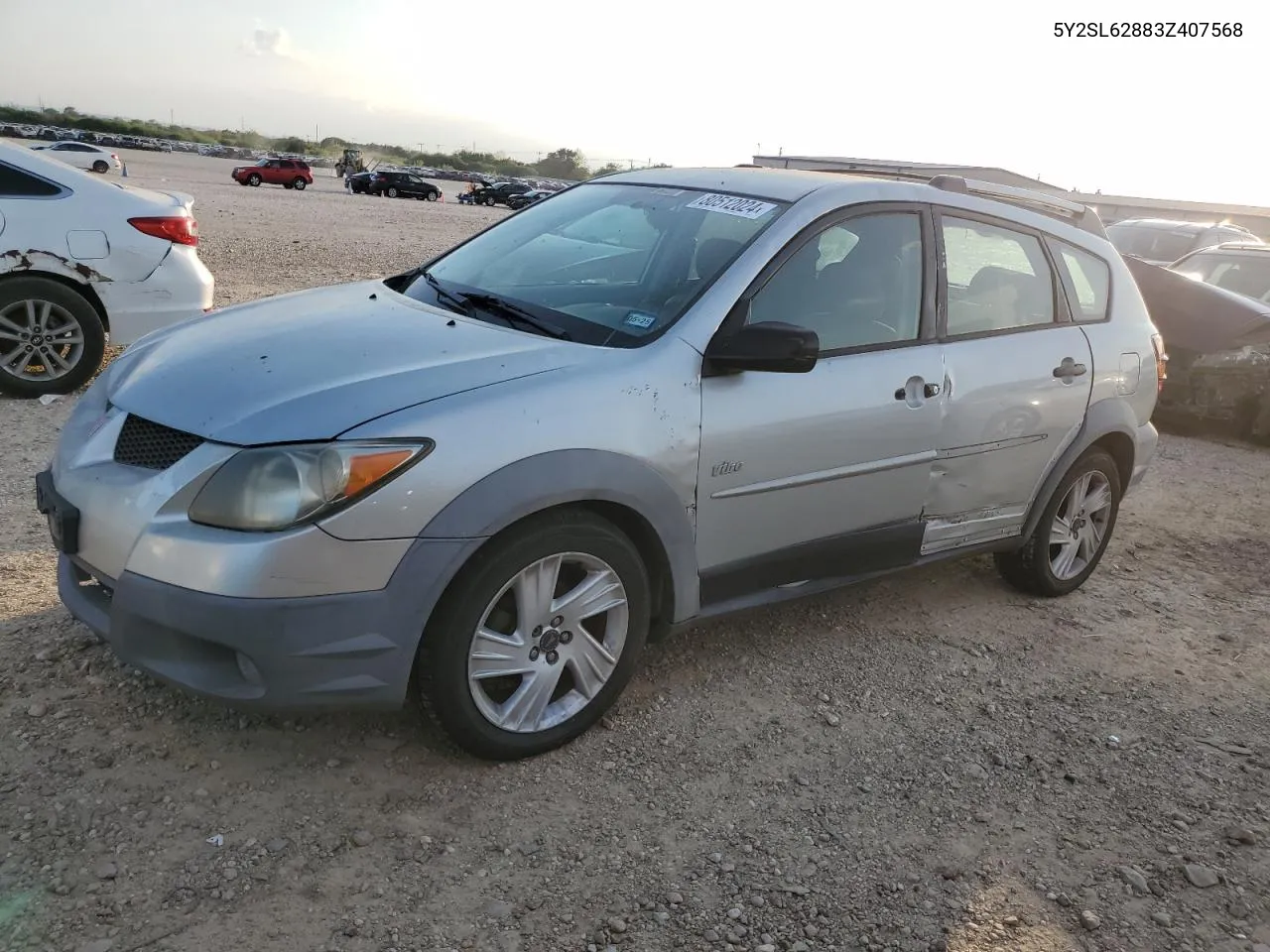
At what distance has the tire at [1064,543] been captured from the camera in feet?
15.3

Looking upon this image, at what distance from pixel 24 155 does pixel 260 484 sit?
4971 millimetres

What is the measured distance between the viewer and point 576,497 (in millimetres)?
2912

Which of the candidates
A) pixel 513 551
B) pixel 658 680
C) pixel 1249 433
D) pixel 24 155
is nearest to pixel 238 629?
pixel 513 551

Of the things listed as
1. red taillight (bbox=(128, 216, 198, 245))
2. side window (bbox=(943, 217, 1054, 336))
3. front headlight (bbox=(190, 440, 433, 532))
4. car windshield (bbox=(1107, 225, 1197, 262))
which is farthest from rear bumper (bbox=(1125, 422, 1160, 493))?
car windshield (bbox=(1107, 225, 1197, 262))

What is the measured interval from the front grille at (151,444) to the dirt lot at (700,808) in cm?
83

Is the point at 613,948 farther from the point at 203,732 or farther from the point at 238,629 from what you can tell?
the point at 203,732

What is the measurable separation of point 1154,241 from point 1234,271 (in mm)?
3732

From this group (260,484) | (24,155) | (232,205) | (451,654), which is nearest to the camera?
(260,484)

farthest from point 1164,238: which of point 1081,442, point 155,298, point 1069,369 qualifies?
point 155,298

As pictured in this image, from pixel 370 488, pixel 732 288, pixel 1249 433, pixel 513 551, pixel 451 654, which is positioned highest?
pixel 732 288

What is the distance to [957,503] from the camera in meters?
4.09

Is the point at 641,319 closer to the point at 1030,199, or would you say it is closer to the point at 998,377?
the point at 998,377

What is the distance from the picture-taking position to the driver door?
130 inches

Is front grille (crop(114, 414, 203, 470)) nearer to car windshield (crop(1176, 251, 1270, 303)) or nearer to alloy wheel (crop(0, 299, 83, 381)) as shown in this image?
alloy wheel (crop(0, 299, 83, 381))
